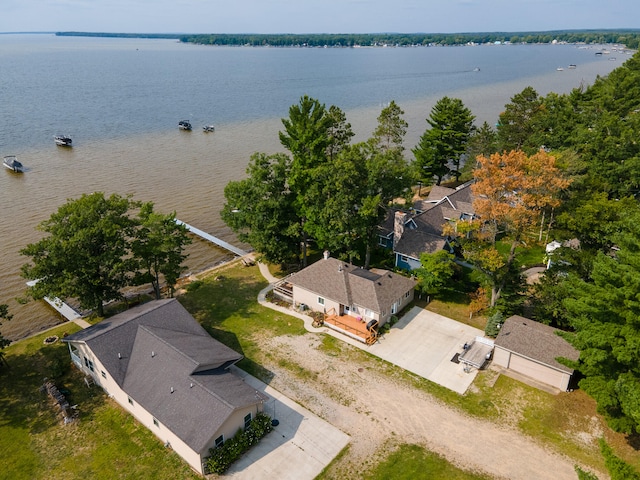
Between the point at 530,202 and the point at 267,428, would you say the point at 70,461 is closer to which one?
the point at 267,428

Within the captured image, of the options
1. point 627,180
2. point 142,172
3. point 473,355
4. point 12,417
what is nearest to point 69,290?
point 12,417

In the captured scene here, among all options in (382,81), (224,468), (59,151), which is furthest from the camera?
(382,81)

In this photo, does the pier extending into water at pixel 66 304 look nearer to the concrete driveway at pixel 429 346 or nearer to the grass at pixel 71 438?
the grass at pixel 71 438

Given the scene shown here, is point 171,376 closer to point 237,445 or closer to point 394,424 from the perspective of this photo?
point 237,445

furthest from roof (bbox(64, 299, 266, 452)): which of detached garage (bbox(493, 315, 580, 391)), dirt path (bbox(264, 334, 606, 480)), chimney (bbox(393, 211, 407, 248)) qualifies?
chimney (bbox(393, 211, 407, 248))

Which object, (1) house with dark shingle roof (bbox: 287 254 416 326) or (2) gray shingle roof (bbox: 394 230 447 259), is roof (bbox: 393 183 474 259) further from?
(1) house with dark shingle roof (bbox: 287 254 416 326)

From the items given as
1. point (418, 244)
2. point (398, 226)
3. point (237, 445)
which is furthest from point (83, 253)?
point (418, 244)
